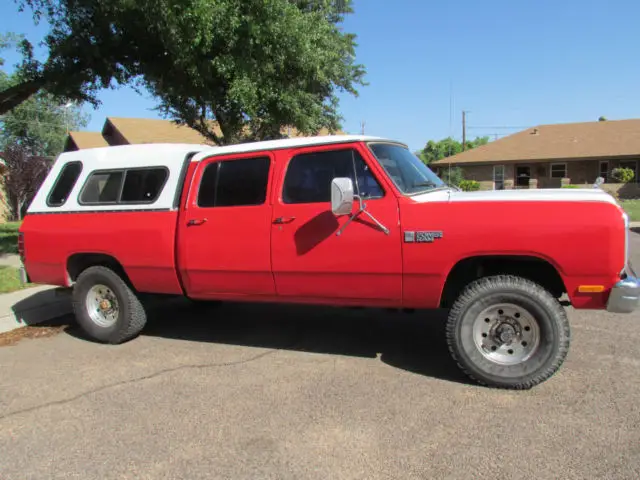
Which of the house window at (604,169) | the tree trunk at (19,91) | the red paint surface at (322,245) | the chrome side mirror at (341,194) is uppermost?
the tree trunk at (19,91)

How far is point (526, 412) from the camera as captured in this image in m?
3.54

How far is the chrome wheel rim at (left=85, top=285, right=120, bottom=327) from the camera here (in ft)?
18.4

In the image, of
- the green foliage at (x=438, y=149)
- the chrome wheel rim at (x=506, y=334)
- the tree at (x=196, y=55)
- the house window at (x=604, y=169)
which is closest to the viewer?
Answer: the chrome wheel rim at (x=506, y=334)

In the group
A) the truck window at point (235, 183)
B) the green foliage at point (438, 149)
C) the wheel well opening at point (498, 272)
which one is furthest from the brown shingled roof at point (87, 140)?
the green foliage at point (438, 149)

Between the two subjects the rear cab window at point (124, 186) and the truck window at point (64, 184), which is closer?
the rear cab window at point (124, 186)

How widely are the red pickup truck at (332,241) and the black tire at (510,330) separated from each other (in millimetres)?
10

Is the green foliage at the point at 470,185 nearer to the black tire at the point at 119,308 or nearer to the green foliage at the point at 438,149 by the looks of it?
the black tire at the point at 119,308

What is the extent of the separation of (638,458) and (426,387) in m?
1.50

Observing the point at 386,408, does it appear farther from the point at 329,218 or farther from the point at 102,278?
the point at 102,278

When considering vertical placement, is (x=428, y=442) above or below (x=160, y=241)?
below

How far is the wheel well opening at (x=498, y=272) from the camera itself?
4156mm

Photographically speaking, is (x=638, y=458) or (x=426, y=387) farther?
(x=426, y=387)

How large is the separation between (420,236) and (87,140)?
117 ft

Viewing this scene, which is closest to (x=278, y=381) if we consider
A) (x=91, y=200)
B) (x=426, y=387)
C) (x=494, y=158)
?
(x=426, y=387)
